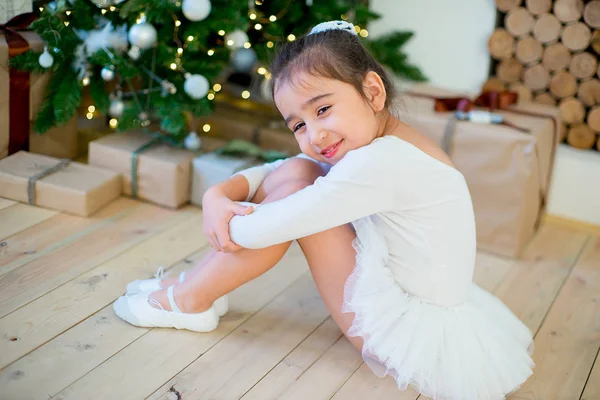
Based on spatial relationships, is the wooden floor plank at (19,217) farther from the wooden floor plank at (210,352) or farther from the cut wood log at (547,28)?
the cut wood log at (547,28)

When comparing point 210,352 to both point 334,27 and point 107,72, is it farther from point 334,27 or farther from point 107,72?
point 107,72

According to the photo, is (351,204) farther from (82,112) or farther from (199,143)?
(82,112)

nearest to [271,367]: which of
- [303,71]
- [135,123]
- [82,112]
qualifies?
[303,71]

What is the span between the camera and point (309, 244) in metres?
1.39

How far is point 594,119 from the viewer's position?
2283 mm

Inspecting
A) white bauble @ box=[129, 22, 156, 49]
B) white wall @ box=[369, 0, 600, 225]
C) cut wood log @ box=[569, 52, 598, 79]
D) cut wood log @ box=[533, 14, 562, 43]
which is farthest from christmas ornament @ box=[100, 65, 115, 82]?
cut wood log @ box=[569, 52, 598, 79]

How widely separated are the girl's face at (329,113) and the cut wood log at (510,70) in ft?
4.08

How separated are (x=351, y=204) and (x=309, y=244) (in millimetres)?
163

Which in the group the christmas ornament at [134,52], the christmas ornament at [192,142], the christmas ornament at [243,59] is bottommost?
the christmas ornament at [192,142]

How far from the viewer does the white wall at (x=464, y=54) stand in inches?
90.1

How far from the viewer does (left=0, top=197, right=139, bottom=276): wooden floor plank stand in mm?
→ 1723

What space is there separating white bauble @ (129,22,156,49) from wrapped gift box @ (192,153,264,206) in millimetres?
391

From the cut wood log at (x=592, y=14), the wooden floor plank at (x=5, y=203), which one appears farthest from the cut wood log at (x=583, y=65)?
the wooden floor plank at (x=5, y=203)

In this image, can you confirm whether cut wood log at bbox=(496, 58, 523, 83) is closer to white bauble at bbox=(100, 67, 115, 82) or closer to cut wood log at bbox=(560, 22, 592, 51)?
cut wood log at bbox=(560, 22, 592, 51)
